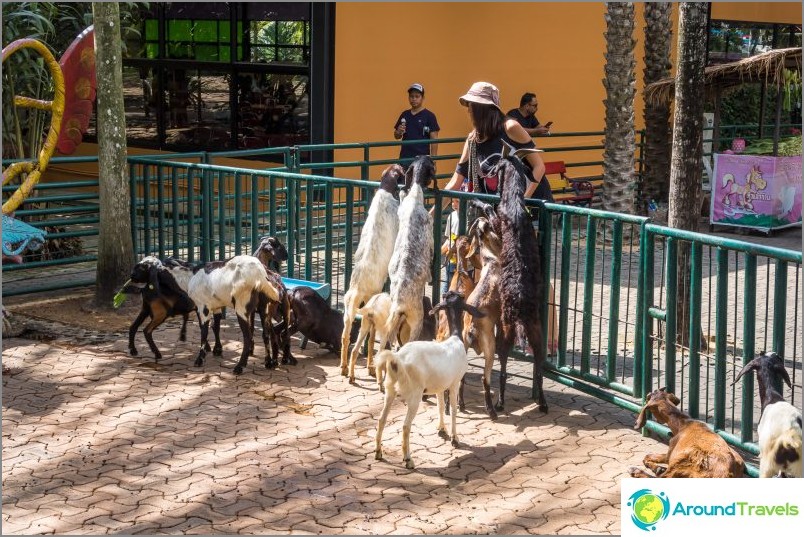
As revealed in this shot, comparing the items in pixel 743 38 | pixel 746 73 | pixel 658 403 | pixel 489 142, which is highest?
pixel 743 38

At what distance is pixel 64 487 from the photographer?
5.97 m

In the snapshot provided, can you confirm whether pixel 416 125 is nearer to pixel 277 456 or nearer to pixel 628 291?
pixel 628 291

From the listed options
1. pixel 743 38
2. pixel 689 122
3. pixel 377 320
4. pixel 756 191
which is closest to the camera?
pixel 377 320

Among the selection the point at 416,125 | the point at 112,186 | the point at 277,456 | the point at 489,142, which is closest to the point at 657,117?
the point at 416,125

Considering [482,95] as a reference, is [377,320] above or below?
below

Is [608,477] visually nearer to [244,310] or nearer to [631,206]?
[244,310]

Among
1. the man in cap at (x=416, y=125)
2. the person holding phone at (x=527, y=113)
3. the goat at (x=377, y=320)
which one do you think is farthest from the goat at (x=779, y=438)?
the person holding phone at (x=527, y=113)

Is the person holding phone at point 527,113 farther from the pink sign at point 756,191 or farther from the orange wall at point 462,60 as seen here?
the pink sign at point 756,191

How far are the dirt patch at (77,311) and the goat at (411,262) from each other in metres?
3.14

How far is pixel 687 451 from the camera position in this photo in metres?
5.57

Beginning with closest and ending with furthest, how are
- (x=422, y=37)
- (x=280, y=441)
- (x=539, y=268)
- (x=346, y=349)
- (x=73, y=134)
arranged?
1. (x=280, y=441)
2. (x=539, y=268)
3. (x=346, y=349)
4. (x=73, y=134)
5. (x=422, y=37)

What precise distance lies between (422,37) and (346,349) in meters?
9.23

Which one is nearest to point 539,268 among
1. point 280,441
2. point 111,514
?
point 280,441

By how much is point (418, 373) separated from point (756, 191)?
10114 millimetres
